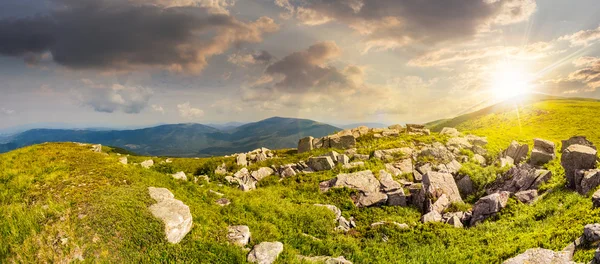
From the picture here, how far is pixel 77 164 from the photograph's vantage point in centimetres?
1773

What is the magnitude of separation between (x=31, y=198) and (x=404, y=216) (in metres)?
24.2

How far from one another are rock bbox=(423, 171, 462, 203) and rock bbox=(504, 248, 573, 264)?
36.4 ft

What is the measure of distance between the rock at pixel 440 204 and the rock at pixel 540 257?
9.59 meters

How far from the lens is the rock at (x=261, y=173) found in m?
33.0

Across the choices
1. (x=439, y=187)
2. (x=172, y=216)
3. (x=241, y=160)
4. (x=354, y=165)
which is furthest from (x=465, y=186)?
(x=241, y=160)

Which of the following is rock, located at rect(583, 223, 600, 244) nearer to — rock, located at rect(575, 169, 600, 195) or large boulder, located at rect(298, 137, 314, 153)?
rock, located at rect(575, 169, 600, 195)

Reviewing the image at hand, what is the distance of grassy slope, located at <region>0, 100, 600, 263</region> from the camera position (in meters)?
11.6

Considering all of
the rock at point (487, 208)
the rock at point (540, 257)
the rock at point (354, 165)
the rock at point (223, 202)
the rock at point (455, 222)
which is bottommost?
the rock at point (455, 222)

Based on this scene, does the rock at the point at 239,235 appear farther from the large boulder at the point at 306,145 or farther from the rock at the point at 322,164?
the large boulder at the point at 306,145

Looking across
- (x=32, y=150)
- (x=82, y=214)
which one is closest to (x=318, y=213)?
(x=82, y=214)

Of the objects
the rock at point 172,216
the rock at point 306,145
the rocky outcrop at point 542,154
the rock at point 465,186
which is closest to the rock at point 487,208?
the rock at point 465,186

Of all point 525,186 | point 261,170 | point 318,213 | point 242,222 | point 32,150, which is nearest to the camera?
point 242,222

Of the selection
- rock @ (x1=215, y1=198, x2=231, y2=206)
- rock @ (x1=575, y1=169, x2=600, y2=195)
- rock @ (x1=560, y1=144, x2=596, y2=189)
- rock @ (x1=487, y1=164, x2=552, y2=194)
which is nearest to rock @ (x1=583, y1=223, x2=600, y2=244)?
rock @ (x1=575, y1=169, x2=600, y2=195)

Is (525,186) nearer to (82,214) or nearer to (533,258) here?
(533,258)
